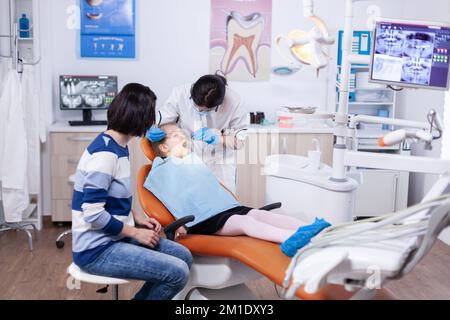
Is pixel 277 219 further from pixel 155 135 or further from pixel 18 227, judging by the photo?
pixel 18 227

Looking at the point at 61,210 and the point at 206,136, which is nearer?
the point at 206,136

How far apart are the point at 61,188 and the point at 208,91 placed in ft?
5.52

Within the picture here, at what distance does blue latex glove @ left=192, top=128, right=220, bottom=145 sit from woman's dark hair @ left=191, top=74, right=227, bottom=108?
14cm

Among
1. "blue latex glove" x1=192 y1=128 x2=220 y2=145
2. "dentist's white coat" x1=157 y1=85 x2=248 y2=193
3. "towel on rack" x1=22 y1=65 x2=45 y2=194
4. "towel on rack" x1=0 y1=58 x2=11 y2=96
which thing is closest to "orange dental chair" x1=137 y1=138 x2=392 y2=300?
"blue latex glove" x1=192 y1=128 x2=220 y2=145

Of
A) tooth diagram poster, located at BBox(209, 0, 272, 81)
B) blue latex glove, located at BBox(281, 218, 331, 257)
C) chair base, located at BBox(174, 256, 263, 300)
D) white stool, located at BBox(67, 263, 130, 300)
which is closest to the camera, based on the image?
blue latex glove, located at BBox(281, 218, 331, 257)

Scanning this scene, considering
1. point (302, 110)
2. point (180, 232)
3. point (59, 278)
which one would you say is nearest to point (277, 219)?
point (180, 232)

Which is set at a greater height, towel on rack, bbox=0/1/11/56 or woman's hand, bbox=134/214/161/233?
towel on rack, bbox=0/1/11/56

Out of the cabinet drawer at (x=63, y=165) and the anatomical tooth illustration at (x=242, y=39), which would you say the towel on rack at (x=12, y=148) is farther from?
the anatomical tooth illustration at (x=242, y=39)

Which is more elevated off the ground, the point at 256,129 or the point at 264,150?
the point at 256,129

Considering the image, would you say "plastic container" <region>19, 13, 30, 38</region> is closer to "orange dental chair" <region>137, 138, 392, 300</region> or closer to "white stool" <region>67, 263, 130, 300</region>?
"orange dental chair" <region>137, 138, 392, 300</region>

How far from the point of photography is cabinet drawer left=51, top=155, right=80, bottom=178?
3816 millimetres

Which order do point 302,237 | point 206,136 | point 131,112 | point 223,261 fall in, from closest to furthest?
point 302,237 < point 131,112 < point 223,261 < point 206,136

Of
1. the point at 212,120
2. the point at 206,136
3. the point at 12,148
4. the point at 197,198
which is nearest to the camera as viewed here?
the point at 197,198

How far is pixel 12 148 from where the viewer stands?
11.5 ft
